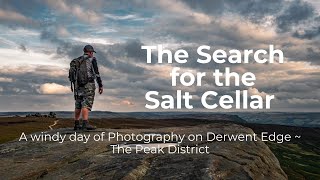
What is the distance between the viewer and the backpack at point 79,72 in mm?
19453

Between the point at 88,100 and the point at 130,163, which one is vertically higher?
the point at 88,100

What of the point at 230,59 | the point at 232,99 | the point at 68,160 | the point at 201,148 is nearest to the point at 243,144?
the point at 201,148

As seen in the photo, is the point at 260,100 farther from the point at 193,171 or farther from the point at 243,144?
the point at 193,171

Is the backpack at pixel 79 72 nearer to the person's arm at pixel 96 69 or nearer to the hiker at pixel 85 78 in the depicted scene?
the hiker at pixel 85 78

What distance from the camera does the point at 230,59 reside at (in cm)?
2778

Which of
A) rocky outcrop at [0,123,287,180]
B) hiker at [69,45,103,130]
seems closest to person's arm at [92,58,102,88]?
hiker at [69,45,103,130]

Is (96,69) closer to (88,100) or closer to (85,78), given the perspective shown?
(85,78)

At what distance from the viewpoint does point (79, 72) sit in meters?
19.5

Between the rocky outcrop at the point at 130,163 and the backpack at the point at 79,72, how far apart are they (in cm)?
387

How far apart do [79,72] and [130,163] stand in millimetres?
8381

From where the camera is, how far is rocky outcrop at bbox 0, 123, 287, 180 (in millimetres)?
11594

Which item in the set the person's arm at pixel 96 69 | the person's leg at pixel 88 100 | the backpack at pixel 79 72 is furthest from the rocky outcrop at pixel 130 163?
the person's arm at pixel 96 69

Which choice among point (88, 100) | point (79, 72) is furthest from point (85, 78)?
point (88, 100)

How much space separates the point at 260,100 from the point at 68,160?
674 inches
